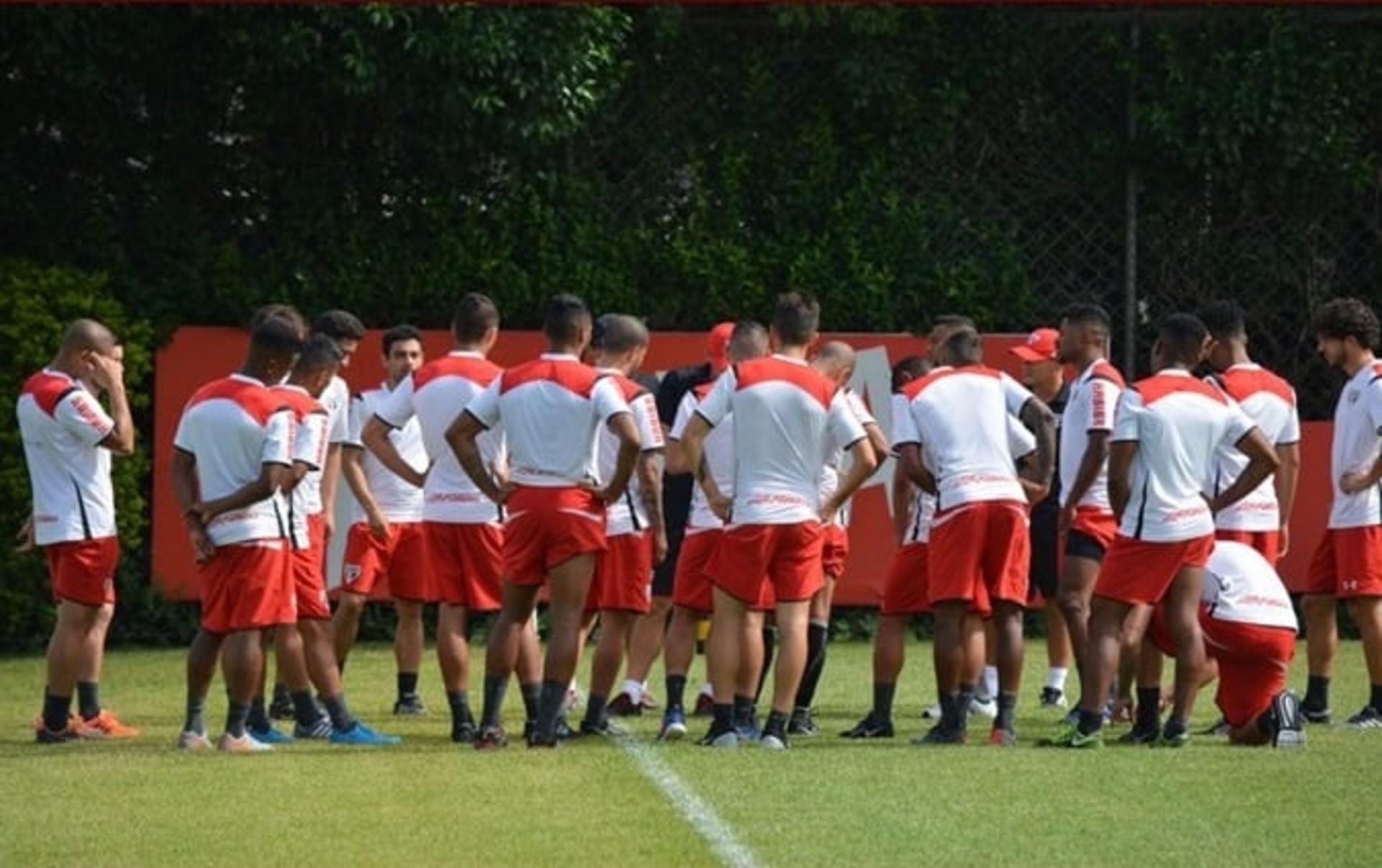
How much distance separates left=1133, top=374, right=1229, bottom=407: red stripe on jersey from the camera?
46.9 ft

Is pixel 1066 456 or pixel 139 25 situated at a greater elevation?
pixel 139 25

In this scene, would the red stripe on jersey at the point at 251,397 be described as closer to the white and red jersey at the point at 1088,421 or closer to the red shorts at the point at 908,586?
the red shorts at the point at 908,586

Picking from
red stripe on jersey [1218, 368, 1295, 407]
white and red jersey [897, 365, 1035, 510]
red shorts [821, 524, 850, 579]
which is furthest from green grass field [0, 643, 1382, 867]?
red stripe on jersey [1218, 368, 1295, 407]

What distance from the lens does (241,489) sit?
1377 cm

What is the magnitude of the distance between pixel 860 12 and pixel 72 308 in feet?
21.2

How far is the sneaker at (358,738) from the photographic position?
1457cm

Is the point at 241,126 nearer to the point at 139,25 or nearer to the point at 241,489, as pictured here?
the point at 139,25

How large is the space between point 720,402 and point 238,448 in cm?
239

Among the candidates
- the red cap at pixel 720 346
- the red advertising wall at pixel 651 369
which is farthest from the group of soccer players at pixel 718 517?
the red advertising wall at pixel 651 369

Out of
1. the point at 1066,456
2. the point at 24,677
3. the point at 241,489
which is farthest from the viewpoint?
the point at 24,677

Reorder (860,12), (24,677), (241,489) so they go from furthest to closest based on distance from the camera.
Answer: (860,12) < (24,677) < (241,489)

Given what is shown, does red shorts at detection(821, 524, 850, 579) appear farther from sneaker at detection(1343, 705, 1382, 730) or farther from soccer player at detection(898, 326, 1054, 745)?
sneaker at detection(1343, 705, 1382, 730)

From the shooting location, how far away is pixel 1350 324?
16109mm

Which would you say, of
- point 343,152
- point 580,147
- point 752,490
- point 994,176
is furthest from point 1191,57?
point 752,490
